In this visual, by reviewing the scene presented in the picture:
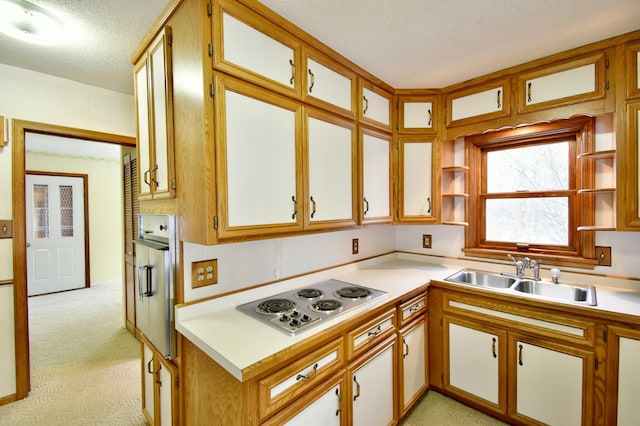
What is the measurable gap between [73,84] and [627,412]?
424 cm

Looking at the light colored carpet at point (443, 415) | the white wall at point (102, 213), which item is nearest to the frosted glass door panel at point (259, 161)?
the light colored carpet at point (443, 415)

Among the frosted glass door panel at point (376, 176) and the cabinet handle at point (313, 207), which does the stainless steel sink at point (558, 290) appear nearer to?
the frosted glass door panel at point (376, 176)

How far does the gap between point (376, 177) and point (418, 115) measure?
72 cm

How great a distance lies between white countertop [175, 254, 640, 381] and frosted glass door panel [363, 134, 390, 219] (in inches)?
20.6

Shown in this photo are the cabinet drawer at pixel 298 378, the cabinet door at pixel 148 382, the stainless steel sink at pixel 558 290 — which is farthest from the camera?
the stainless steel sink at pixel 558 290

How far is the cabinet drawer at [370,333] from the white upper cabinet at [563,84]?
1.74 metres

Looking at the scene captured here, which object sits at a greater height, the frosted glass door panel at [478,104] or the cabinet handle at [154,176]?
the frosted glass door panel at [478,104]

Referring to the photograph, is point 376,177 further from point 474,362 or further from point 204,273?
point 474,362

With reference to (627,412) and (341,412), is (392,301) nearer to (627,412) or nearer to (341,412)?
(341,412)

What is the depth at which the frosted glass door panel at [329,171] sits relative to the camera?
1658mm

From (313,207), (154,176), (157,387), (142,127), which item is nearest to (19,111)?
(142,127)

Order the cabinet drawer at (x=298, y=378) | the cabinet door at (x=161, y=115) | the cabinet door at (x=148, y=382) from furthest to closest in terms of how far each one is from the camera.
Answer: the cabinet door at (x=148, y=382) → the cabinet door at (x=161, y=115) → the cabinet drawer at (x=298, y=378)

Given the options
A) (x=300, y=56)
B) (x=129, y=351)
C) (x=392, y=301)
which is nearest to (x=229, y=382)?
(x=392, y=301)

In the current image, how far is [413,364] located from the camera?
6.53 ft
